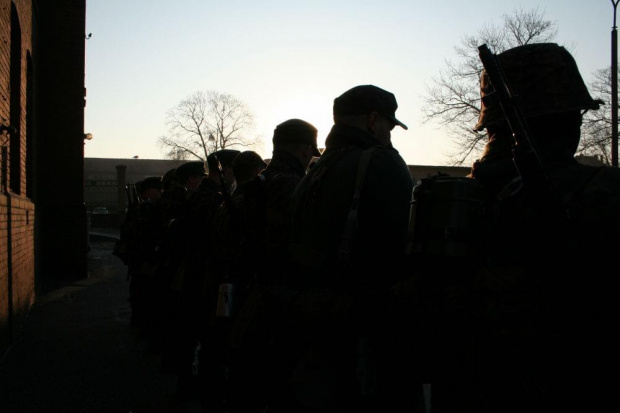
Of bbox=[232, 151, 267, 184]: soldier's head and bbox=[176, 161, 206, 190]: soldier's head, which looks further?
bbox=[176, 161, 206, 190]: soldier's head

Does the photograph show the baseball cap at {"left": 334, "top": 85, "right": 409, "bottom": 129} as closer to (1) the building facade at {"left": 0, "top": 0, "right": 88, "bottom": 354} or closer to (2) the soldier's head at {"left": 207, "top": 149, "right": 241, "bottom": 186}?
(2) the soldier's head at {"left": 207, "top": 149, "right": 241, "bottom": 186}

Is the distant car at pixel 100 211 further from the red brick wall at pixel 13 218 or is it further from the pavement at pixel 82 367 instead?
the red brick wall at pixel 13 218

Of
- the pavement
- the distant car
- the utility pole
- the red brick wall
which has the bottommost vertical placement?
the pavement

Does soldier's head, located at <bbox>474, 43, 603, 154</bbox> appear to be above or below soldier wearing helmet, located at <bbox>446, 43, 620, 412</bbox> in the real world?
above

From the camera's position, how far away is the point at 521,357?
194cm

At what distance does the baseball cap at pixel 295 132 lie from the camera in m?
4.18

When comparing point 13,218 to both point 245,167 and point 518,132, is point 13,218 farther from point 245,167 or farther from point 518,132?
point 518,132

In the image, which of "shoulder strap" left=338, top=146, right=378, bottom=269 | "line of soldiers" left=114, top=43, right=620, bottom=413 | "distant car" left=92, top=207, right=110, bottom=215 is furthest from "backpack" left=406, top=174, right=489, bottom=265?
"distant car" left=92, top=207, right=110, bottom=215

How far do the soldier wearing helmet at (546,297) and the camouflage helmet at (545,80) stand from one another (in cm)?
16

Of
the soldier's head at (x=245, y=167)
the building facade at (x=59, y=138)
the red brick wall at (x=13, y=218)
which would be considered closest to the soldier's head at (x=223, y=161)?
the soldier's head at (x=245, y=167)

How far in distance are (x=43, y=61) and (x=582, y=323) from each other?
16.5 metres

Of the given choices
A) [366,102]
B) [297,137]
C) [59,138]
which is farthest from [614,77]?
[366,102]

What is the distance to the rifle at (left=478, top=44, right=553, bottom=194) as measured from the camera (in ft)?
6.46

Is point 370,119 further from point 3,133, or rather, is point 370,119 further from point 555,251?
point 3,133
